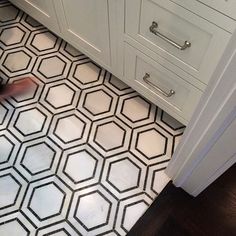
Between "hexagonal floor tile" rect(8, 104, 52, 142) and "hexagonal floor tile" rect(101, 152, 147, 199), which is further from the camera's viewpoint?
"hexagonal floor tile" rect(8, 104, 52, 142)

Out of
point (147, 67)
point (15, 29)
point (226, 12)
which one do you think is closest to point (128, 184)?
point (147, 67)

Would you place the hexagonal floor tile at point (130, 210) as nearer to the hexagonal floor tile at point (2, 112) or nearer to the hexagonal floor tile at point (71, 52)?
the hexagonal floor tile at point (2, 112)

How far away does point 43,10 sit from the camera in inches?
54.1

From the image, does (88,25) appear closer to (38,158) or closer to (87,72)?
(87,72)

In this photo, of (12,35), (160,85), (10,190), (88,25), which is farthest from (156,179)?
(12,35)

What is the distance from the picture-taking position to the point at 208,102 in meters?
0.65

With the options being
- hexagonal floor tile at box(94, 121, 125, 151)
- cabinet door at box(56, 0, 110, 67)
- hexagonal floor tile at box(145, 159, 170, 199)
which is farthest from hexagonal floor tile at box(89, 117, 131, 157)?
cabinet door at box(56, 0, 110, 67)

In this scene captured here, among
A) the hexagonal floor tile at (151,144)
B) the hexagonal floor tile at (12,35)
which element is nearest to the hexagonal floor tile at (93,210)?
the hexagonal floor tile at (151,144)

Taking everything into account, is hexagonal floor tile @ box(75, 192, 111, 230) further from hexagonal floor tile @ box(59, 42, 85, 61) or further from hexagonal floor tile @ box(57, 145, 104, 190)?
hexagonal floor tile @ box(59, 42, 85, 61)

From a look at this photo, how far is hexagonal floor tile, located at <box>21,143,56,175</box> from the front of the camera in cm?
120

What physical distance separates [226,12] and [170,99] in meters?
0.47

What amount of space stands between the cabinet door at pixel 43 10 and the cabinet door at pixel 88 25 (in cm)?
5

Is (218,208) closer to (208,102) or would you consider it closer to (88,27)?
(208,102)

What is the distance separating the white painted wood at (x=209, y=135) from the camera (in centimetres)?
56
